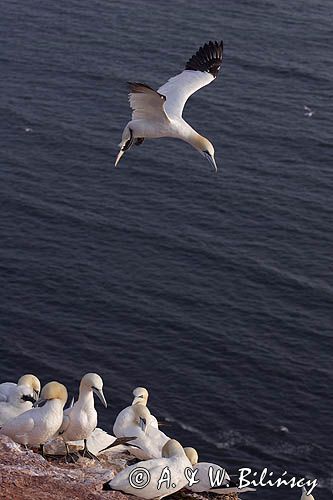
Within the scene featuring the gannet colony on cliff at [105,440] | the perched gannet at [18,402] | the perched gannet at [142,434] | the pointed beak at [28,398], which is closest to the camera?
the gannet colony on cliff at [105,440]

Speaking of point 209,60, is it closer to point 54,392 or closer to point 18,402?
point 18,402

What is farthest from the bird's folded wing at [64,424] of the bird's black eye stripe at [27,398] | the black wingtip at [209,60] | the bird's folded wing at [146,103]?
the black wingtip at [209,60]

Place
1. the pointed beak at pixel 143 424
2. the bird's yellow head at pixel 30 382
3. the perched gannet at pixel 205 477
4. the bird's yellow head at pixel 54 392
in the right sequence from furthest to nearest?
the bird's yellow head at pixel 30 382
the pointed beak at pixel 143 424
the perched gannet at pixel 205 477
the bird's yellow head at pixel 54 392

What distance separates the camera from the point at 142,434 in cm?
2614

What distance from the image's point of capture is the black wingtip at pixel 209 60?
35875 mm

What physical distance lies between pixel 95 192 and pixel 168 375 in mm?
17239

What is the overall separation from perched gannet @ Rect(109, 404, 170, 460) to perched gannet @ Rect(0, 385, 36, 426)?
87.4 inches

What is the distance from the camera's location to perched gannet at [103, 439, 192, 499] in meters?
21.4

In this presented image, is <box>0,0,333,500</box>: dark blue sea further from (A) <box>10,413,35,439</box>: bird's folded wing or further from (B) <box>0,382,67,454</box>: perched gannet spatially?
(A) <box>10,413,35,439</box>: bird's folded wing

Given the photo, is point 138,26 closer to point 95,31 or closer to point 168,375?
point 95,31

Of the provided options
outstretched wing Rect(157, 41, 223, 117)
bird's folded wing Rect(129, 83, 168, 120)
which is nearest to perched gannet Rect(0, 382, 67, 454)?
bird's folded wing Rect(129, 83, 168, 120)

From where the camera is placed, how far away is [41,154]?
77750 millimetres

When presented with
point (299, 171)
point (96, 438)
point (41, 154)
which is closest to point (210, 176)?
point (299, 171)

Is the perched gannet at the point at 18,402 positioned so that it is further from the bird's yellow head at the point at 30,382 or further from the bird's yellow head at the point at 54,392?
the bird's yellow head at the point at 54,392
